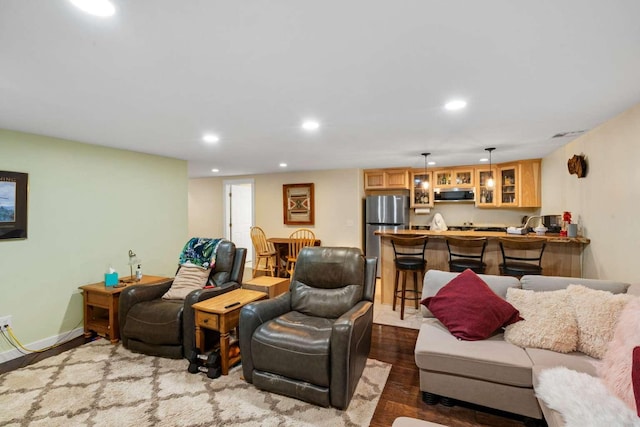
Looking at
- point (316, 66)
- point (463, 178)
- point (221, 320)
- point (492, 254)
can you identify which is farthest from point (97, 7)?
point (463, 178)

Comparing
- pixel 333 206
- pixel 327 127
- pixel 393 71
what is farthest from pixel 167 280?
pixel 333 206

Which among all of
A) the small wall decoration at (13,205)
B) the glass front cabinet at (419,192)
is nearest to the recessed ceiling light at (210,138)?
the small wall decoration at (13,205)

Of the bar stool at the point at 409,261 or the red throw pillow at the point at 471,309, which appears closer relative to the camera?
the red throw pillow at the point at 471,309

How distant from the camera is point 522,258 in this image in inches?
137

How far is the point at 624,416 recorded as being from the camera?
1.33m

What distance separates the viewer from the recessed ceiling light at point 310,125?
2807mm

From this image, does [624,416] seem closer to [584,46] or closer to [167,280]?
[584,46]

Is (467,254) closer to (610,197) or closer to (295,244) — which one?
(610,197)

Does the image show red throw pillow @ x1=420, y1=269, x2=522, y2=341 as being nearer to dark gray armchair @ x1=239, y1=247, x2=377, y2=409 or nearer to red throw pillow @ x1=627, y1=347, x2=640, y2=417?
dark gray armchair @ x1=239, y1=247, x2=377, y2=409

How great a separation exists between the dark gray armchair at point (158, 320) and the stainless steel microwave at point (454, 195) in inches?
172

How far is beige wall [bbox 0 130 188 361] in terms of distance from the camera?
2943 millimetres

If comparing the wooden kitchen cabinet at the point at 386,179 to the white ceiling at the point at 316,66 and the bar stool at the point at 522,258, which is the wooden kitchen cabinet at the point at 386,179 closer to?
the bar stool at the point at 522,258

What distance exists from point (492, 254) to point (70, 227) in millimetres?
5080

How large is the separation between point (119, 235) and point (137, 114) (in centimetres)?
198
